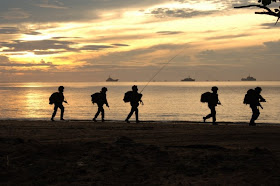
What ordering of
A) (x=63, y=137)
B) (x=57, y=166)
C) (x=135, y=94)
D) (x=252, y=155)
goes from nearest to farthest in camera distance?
(x=57, y=166) < (x=252, y=155) < (x=63, y=137) < (x=135, y=94)

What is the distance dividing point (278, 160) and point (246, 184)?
2211 millimetres

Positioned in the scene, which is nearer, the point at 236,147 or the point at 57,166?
the point at 57,166

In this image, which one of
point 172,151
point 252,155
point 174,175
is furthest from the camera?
point 172,151

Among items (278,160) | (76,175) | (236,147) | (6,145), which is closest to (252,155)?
(278,160)

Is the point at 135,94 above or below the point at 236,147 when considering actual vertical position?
above

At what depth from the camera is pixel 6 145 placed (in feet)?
35.1

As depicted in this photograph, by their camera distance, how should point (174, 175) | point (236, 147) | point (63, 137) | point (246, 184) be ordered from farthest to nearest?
point (63, 137)
point (236, 147)
point (174, 175)
point (246, 184)

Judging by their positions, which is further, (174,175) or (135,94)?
(135,94)

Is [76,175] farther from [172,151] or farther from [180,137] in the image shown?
[180,137]

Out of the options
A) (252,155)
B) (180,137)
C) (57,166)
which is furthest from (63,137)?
(252,155)

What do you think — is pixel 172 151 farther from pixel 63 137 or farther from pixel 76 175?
pixel 63 137

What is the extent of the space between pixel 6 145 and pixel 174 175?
529 cm

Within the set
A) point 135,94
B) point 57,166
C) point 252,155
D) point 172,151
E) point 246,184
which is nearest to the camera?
point 246,184

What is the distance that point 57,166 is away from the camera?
8656mm
